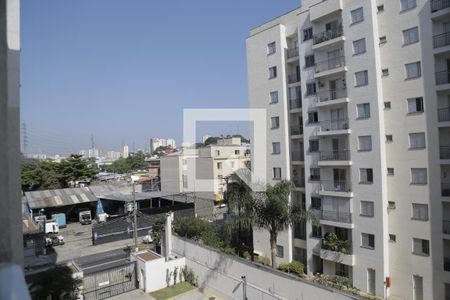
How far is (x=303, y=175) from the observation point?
67.5 feet

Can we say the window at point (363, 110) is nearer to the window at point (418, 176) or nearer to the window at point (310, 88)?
the window at point (310, 88)

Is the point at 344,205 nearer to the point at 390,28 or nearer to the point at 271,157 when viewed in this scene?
the point at 271,157

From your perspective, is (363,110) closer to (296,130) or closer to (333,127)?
(333,127)

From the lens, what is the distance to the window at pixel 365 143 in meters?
16.5

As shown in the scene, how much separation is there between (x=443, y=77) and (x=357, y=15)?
5.12m

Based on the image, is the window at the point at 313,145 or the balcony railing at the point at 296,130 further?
the balcony railing at the point at 296,130

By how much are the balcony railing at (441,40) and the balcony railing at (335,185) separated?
25.2ft

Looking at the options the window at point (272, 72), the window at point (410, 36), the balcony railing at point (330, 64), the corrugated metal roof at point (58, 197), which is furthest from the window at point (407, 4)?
the corrugated metal roof at point (58, 197)

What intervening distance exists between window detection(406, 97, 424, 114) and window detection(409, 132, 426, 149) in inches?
42.3

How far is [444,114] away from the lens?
578 inches

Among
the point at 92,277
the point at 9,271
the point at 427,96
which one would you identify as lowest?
the point at 92,277

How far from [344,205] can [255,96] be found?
30.2ft

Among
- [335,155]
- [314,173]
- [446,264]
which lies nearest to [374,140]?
[335,155]

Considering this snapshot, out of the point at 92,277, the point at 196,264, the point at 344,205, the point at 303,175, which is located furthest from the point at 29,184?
the point at 344,205
